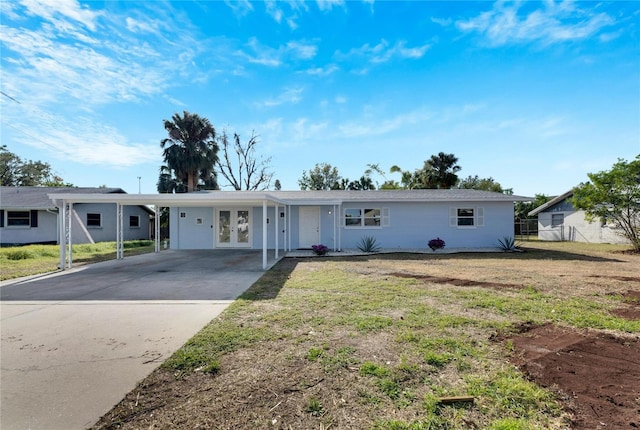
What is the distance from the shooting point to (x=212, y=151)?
24.2 m

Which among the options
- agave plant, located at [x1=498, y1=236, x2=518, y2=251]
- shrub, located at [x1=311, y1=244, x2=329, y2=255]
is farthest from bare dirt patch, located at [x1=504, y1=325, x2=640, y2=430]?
agave plant, located at [x1=498, y1=236, x2=518, y2=251]

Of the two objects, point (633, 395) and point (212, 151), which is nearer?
point (633, 395)

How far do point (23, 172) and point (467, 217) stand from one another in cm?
4625

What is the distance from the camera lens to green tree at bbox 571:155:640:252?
14.6 metres

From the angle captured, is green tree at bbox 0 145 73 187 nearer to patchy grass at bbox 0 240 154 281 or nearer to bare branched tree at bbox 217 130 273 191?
bare branched tree at bbox 217 130 273 191

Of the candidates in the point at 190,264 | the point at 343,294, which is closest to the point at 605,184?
the point at 343,294

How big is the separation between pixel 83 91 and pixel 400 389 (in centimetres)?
1347

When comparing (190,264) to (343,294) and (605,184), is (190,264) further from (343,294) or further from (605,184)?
(605,184)

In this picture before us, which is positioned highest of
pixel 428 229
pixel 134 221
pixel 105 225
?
pixel 134 221

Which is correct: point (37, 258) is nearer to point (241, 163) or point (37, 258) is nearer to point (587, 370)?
point (587, 370)

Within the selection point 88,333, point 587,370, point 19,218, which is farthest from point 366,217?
point 19,218

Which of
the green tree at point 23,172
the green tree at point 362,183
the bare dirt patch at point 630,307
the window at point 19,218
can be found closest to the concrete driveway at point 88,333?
the bare dirt patch at point 630,307

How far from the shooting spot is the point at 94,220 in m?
19.3

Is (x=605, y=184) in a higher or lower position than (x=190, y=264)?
higher
